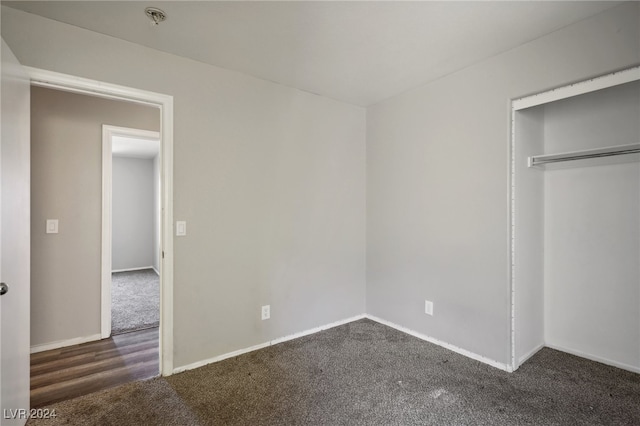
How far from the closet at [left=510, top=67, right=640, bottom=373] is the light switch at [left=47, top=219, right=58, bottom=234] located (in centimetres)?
394

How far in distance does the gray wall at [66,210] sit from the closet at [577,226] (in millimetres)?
3755

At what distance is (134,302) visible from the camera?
4.27 meters

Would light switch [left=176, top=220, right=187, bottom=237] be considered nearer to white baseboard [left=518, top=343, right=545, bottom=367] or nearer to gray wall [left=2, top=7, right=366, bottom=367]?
gray wall [left=2, top=7, right=366, bottom=367]

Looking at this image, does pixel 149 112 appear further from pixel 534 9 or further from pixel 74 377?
pixel 534 9

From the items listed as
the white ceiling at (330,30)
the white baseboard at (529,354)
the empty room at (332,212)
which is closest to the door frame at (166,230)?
the empty room at (332,212)

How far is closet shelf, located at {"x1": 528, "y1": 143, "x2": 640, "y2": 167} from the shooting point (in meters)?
2.00

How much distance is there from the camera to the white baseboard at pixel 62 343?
2.79 m

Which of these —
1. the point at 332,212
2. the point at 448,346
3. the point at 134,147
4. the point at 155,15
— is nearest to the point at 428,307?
the point at 448,346

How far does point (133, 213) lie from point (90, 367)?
15.6ft

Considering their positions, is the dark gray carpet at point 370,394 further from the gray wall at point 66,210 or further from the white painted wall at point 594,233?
the gray wall at point 66,210

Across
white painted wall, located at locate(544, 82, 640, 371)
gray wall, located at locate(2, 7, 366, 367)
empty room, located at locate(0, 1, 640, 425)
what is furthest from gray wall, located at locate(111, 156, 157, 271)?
white painted wall, located at locate(544, 82, 640, 371)

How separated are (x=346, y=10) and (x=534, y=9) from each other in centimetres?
111

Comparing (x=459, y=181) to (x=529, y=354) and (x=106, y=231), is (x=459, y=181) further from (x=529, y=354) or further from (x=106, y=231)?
(x=106, y=231)

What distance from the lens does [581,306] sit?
2.60m
